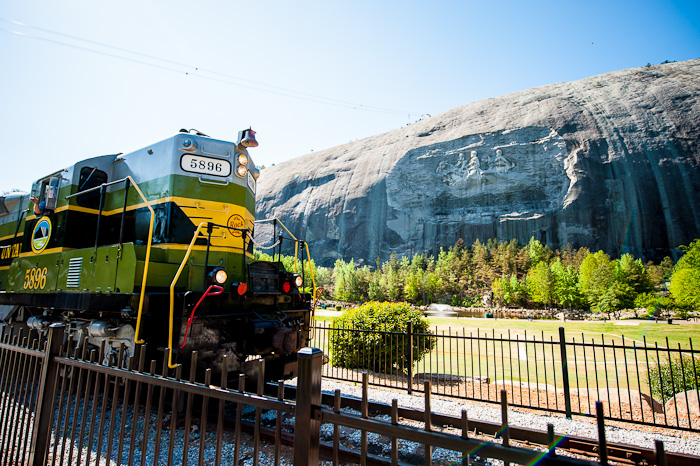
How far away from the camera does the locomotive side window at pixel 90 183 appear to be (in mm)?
6892

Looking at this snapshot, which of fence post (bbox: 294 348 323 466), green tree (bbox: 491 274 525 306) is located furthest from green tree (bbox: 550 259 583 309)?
fence post (bbox: 294 348 323 466)

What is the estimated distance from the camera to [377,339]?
30.5 feet

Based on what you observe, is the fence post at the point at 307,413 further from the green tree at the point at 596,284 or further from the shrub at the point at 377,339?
the green tree at the point at 596,284

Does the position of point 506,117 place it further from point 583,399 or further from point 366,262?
point 583,399

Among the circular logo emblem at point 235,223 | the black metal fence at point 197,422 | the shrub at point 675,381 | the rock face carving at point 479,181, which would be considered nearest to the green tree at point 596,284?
the rock face carving at point 479,181

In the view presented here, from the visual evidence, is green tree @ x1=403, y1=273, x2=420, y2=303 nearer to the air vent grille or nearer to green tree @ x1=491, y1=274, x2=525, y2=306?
green tree @ x1=491, y1=274, x2=525, y2=306

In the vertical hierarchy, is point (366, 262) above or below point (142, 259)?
above

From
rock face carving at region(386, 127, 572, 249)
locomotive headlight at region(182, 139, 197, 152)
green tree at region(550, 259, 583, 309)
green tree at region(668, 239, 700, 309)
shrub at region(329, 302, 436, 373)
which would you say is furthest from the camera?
rock face carving at region(386, 127, 572, 249)

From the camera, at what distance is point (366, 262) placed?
7662cm

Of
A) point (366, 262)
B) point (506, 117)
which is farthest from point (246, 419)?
point (506, 117)

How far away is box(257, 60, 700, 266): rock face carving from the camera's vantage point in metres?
59.9

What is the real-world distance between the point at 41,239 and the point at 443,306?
6219cm

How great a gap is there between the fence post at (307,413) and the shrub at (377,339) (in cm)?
706

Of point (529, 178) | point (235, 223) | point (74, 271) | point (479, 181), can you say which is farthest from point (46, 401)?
point (529, 178)
